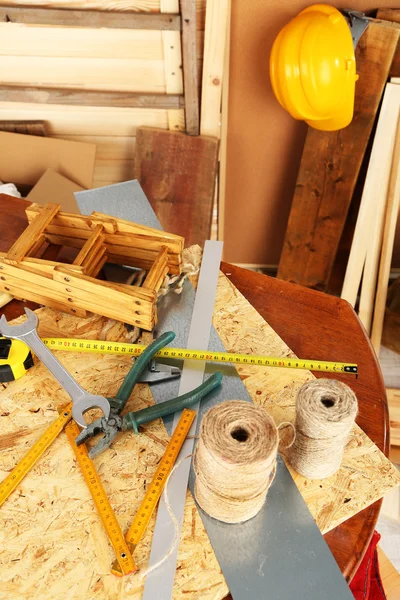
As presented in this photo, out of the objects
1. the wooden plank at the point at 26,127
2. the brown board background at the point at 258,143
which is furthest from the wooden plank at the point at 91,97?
the brown board background at the point at 258,143

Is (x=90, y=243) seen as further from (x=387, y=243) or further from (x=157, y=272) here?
(x=387, y=243)

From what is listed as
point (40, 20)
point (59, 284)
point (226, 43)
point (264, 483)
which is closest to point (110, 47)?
point (40, 20)

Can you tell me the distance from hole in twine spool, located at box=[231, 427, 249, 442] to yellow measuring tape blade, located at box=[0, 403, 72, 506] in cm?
45

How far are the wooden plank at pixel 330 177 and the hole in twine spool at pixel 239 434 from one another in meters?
1.73

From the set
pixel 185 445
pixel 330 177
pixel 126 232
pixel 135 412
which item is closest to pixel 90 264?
pixel 126 232

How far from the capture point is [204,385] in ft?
4.05

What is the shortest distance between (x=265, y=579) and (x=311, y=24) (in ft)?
5.80

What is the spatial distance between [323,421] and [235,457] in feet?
0.61

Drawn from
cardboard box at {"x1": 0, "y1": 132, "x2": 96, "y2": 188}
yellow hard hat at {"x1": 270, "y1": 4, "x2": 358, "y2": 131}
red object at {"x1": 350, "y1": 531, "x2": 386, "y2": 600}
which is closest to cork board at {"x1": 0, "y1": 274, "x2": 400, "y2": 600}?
red object at {"x1": 350, "y1": 531, "x2": 386, "y2": 600}

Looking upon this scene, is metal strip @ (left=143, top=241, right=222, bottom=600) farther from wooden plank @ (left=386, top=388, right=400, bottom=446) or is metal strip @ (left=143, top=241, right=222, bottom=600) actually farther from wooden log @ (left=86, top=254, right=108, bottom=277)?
wooden plank @ (left=386, top=388, right=400, bottom=446)

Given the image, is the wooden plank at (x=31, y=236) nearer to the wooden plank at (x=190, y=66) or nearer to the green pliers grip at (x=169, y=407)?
the green pliers grip at (x=169, y=407)

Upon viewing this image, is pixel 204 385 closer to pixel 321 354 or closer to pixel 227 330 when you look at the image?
pixel 227 330

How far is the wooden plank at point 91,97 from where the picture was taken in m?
2.41

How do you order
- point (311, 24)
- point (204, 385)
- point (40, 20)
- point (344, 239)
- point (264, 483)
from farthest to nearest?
1. point (344, 239)
2. point (40, 20)
3. point (311, 24)
4. point (204, 385)
5. point (264, 483)
